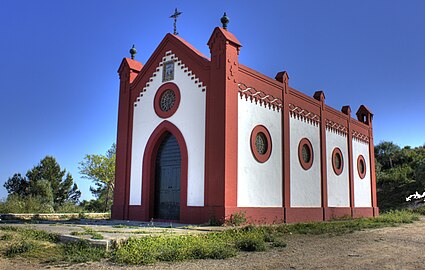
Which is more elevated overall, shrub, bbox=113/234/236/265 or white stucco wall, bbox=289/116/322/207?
white stucco wall, bbox=289/116/322/207

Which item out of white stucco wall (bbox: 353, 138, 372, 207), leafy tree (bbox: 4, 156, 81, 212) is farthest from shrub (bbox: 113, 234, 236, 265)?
leafy tree (bbox: 4, 156, 81, 212)

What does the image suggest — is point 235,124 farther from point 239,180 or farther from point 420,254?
point 420,254

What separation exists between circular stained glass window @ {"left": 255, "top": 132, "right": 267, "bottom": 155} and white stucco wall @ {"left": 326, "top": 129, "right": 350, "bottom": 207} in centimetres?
616

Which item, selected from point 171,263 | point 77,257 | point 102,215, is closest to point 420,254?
point 171,263

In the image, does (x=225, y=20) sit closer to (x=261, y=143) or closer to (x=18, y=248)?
(x=261, y=143)

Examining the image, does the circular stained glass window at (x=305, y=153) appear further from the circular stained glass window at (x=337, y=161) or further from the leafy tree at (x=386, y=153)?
the leafy tree at (x=386, y=153)

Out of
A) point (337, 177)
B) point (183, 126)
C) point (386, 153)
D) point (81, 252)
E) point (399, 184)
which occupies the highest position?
point (386, 153)

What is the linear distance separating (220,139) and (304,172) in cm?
626

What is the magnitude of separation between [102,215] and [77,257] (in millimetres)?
13635

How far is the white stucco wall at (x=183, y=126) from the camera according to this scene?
47.1 ft

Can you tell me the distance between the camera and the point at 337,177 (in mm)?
21578

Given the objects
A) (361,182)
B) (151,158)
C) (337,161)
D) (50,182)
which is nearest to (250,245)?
(151,158)

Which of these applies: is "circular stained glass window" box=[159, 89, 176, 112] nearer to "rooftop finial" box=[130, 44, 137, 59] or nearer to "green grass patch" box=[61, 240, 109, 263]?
"rooftop finial" box=[130, 44, 137, 59]

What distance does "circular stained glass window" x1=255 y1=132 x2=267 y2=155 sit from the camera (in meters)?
15.6
